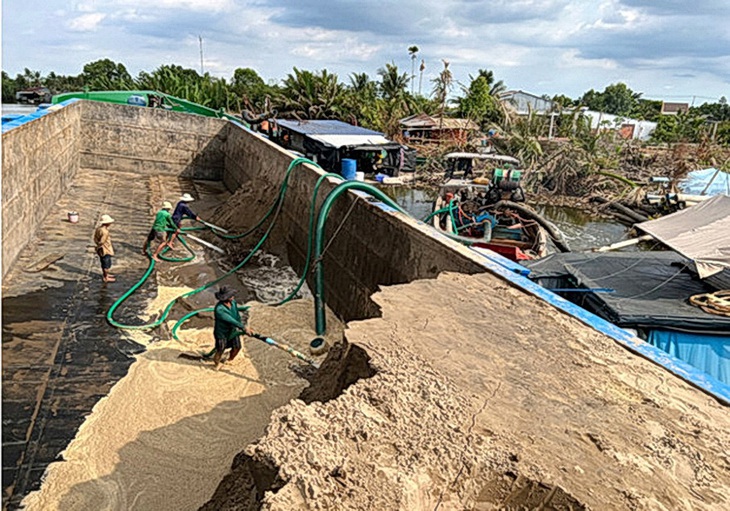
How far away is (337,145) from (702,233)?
11.1m

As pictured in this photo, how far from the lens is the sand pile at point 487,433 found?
112 inches

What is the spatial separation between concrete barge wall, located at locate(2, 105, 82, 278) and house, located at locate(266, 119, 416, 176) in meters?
7.37

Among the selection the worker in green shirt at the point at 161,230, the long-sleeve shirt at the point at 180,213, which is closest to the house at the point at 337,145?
the long-sleeve shirt at the point at 180,213

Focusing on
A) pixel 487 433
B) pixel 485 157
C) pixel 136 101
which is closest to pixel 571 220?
pixel 485 157

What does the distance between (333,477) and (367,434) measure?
40 cm

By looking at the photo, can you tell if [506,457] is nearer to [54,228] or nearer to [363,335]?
[363,335]

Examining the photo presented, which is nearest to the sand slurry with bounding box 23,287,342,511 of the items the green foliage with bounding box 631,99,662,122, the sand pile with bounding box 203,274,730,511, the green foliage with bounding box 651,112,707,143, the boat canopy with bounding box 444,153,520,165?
the sand pile with bounding box 203,274,730,511

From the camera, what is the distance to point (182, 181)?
19625 mm

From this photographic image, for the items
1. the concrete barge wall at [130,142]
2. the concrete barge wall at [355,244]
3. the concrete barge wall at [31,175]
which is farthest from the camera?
the concrete barge wall at [130,142]

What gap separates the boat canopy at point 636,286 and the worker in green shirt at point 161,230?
23.2 feet

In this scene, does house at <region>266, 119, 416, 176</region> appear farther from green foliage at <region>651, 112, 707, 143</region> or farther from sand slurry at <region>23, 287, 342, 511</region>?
green foliage at <region>651, 112, 707, 143</region>

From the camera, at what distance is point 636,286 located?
8.08 m

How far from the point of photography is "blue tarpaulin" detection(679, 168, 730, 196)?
20.7 meters

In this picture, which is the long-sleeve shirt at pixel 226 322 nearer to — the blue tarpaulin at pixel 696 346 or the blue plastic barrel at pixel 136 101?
the blue tarpaulin at pixel 696 346
